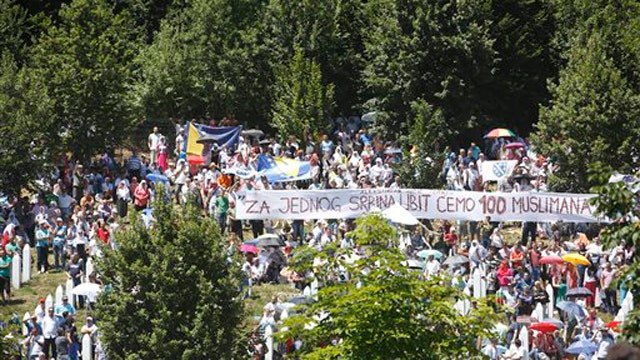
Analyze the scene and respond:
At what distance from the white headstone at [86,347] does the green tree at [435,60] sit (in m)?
20.2

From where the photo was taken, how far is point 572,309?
32031 millimetres

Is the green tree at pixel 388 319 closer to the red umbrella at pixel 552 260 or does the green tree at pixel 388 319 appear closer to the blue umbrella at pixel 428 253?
the blue umbrella at pixel 428 253

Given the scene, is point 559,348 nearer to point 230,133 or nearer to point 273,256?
point 273,256

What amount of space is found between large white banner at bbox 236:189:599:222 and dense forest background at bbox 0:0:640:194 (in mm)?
5028

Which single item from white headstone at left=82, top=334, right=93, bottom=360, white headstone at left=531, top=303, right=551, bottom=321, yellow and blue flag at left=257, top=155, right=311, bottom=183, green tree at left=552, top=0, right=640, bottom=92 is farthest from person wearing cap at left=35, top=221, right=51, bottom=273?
green tree at left=552, top=0, right=640, bottom=92

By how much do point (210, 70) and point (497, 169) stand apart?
1432 cm

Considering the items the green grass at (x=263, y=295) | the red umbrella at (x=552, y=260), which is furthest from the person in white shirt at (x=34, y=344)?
the red umbrella at (x=552, y=260)

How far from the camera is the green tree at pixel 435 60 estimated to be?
50062mm

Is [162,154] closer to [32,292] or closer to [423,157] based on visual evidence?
[423,157]

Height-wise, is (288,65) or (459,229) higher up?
(288,65)

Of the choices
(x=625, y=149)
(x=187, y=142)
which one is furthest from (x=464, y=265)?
(x=187, y=142)

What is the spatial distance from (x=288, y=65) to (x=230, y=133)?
21.0ft

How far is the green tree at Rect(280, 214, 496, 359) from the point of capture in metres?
21.2

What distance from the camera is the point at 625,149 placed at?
42.0 meters
